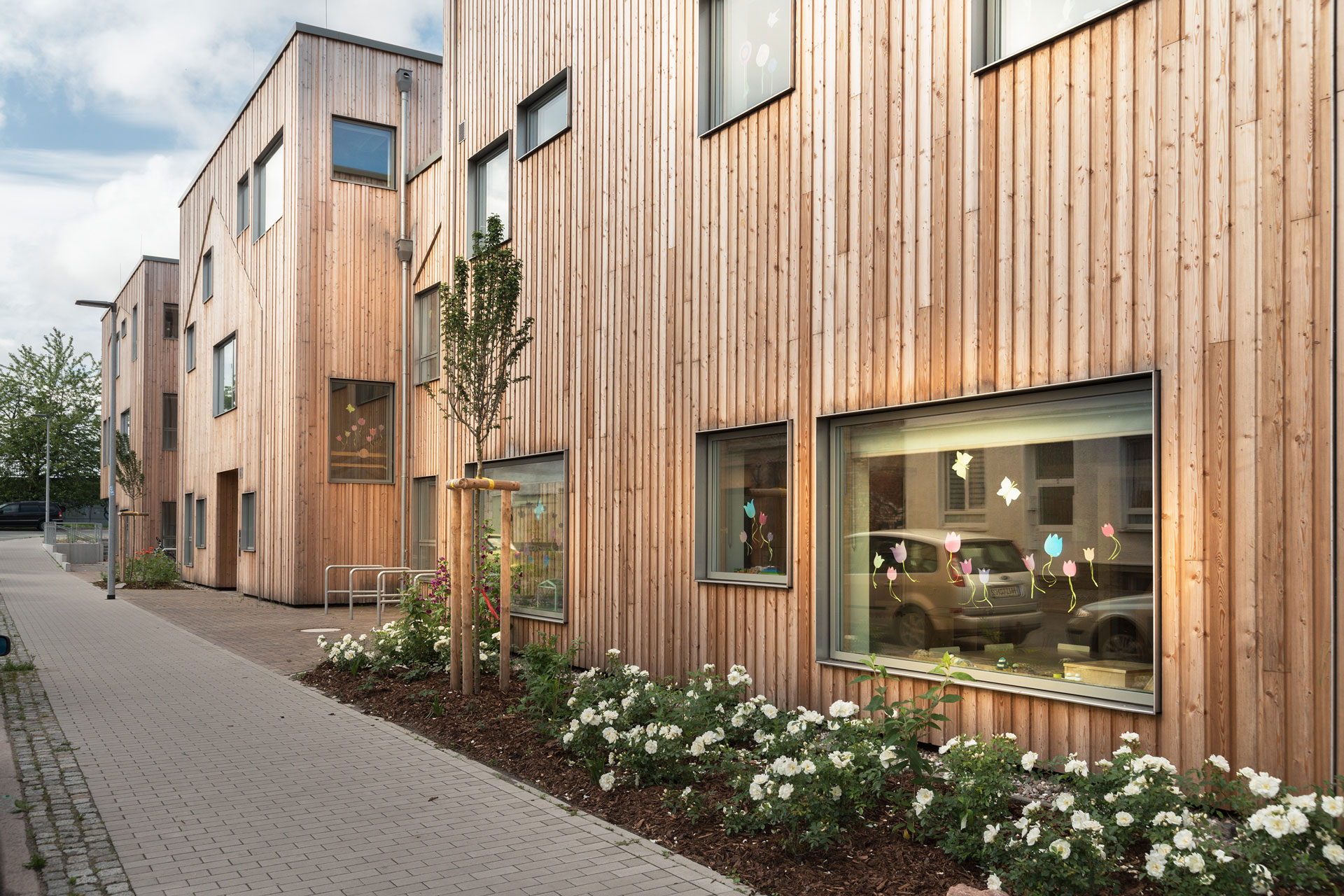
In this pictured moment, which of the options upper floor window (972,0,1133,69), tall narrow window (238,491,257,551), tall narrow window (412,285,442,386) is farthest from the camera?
tall narrow window (238,491,257,551)

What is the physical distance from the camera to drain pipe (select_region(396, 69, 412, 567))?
20.3m

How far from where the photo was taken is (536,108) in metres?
12.4

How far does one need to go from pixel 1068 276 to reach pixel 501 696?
231 inches

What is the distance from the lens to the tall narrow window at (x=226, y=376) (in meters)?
24.0

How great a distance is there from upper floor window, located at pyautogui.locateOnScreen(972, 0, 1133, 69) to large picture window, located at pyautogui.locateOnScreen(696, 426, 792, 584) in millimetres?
3059

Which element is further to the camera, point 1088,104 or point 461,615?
point 461,615

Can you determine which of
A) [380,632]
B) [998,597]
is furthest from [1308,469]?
[380,632]

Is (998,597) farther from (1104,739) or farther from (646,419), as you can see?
(646,419)

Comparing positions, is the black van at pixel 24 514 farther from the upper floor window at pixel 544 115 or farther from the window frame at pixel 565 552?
the window frame at pixel 565 552

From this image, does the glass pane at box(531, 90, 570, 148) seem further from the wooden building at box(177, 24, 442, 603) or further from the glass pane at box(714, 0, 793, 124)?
the wooden building at box(177, 24, 442, 603)

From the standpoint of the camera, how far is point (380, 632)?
1147 centimetres

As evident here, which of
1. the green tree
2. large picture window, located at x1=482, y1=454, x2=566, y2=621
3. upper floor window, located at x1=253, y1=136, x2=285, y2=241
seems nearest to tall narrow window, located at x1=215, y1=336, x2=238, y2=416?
upper floor window, located at x1=253, y1=136, x2=285, y2=241

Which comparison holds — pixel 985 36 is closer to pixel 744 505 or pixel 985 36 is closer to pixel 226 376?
pixel 744 505

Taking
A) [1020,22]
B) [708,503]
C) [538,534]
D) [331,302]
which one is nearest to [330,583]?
[331,302]
